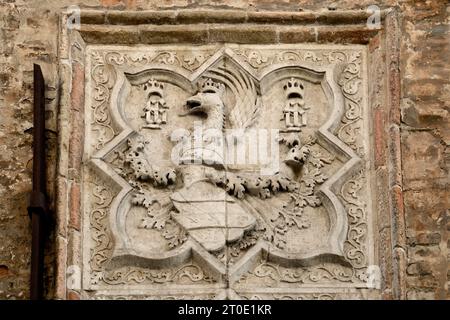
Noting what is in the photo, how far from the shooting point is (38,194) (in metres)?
10.2

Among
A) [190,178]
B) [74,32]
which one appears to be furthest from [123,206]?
[74,32]

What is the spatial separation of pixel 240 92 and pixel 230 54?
22 centimetres

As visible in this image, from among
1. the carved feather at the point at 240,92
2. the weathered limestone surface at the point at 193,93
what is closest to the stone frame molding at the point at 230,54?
the weathered limestone surface at the point at 193,93

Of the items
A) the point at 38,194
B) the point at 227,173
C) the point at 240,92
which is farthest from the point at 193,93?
the point at 38,194

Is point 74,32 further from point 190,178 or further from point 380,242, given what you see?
point 380,242

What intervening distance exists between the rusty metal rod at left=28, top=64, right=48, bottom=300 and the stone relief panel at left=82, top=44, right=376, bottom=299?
0.26m

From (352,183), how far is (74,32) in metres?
1.71

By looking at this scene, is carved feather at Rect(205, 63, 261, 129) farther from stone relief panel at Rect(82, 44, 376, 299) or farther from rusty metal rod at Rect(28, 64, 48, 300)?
rusty metal rod at Rect(28, 64, 48, 300)

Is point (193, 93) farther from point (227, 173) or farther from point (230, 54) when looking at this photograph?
point (227, 173)

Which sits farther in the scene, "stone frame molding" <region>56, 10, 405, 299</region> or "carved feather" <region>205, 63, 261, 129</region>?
"carved feather" <region>205, 63, 261, 129</region>

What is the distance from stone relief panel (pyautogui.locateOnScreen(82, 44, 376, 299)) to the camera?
33.5 feet

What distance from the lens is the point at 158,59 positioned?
10828mm

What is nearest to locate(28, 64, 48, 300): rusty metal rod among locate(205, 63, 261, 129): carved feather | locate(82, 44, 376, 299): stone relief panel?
locate(82, 44, 376, 299): stone relief panel

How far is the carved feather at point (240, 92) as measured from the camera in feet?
35.0
